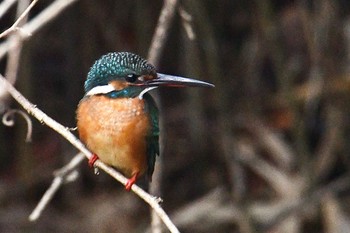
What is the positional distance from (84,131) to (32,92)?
2887 mm

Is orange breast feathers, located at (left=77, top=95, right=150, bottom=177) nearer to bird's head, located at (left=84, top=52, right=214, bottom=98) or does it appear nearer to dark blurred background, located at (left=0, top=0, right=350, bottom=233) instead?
bird's head, located at (left=84, top=52, right=214, bottom=98)

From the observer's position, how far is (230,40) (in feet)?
22.2

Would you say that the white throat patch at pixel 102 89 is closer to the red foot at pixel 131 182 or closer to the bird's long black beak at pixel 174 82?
the bird's long black beak at pixel 174 82

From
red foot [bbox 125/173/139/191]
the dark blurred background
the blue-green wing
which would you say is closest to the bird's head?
the blue-green wing

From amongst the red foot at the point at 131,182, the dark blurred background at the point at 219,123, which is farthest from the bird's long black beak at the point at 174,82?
the dark blurred background at the point at 219,123

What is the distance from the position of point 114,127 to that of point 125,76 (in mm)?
195

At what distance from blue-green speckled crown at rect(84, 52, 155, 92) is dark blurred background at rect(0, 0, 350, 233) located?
7.60 feet

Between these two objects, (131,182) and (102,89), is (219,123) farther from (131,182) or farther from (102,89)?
(102,89)

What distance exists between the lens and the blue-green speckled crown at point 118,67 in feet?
11.4

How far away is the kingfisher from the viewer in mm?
3482

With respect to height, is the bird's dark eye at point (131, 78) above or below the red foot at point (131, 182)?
above

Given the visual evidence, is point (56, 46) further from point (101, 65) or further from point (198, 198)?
point (101, 65)

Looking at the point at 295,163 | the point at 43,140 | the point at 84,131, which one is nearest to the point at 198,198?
the point at 295,163

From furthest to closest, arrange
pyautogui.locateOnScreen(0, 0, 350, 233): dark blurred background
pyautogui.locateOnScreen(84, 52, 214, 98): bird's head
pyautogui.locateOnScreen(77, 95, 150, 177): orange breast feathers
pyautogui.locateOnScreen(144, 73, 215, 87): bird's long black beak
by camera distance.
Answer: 1. pyautogui.locateOnScreen(0, 0, 350, 233): dark blurred background
2. pyautogui.locateOnScreen(77, 95, 150, 177): orange breast feathers
3. pyautogui.locateOnScreen(84, 52, 214, 98): bird's head
4. pyautogui.locateOnScreen(144, 73, 215, 87): bird's long black beak
